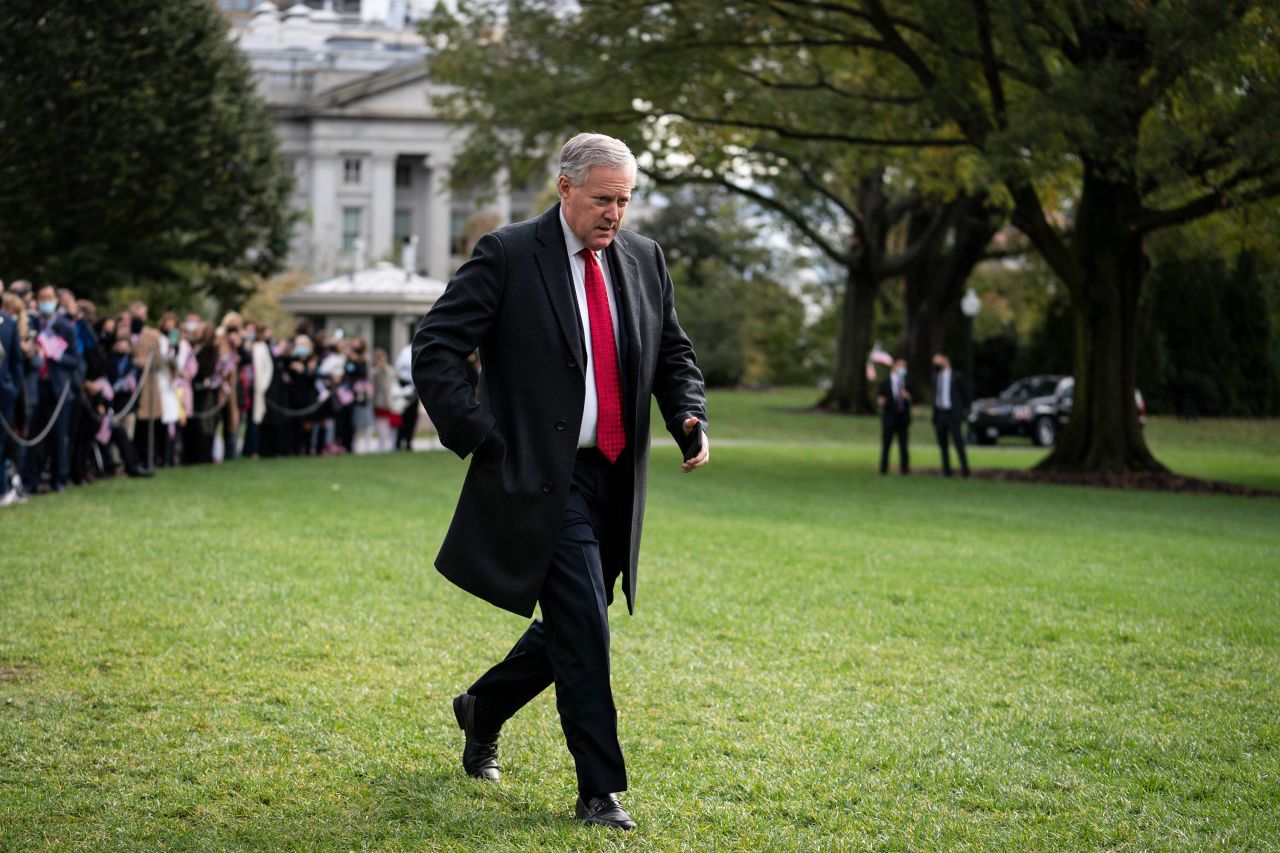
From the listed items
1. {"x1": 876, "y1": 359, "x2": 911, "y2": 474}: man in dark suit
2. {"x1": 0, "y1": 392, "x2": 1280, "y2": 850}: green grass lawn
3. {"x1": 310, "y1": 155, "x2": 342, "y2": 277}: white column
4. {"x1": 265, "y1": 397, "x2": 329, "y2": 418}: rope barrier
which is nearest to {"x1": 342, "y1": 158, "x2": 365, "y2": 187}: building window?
{"x1": 310, "y1": 155, "x2": 342, "y2": 277}: white column

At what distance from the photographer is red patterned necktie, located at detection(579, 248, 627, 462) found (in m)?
5.59

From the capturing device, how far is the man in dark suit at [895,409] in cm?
2536

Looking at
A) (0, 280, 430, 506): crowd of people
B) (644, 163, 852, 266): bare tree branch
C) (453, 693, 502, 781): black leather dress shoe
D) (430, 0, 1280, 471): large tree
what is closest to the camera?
(453, 693, 502, 781): black leather dress shoe

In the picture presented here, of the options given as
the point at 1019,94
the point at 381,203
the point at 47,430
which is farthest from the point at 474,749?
the point at 381,203

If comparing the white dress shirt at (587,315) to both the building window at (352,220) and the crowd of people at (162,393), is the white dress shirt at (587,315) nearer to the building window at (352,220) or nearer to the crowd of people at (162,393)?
the crowd of people at (162,393)

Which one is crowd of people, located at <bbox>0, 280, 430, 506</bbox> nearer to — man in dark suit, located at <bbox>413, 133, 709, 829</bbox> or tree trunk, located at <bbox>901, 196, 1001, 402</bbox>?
man in dark suit, located at <bbox>413, 133, 709, 829</bbox>

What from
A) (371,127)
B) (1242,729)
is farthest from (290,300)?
(371,127)

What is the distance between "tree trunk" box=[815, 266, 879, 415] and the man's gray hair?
44726mm

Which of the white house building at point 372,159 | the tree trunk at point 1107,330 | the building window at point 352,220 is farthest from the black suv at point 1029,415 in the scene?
the building window at point 352,220

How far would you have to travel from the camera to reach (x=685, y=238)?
77.8 m

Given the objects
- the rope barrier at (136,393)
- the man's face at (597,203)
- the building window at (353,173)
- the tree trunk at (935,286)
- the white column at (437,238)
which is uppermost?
the building window at (353,173)

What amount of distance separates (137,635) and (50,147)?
30351 millimetres

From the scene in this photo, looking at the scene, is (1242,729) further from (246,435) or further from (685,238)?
(685,238)

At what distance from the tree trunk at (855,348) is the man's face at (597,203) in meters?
44.6
